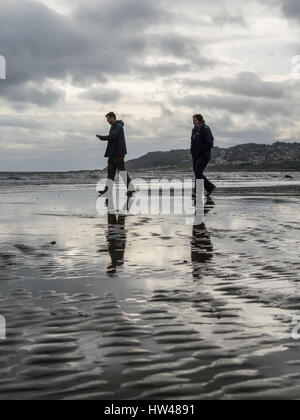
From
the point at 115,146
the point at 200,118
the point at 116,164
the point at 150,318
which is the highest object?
the point at 200,118

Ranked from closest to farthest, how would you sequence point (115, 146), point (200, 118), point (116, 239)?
point (116, 239) → point (200, 118) → point (115, 146)

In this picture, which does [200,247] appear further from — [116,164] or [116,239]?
[116,164]

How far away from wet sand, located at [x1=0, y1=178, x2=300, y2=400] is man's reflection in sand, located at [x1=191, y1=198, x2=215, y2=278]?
0.04 ft

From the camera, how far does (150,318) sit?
359cm

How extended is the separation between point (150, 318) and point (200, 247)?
121 inches

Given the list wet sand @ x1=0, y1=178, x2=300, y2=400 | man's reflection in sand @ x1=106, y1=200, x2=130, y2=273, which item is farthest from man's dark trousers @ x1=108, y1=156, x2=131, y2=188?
wet sand @ x1=0, y1=178, x2=300, y2=400

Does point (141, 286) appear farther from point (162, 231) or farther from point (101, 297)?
point (162, 231)

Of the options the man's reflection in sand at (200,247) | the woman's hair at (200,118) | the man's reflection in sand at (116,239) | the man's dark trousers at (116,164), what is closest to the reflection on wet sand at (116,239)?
the man's reflection in sand at (116,239)

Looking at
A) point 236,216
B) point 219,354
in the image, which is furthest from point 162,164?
point 219,354

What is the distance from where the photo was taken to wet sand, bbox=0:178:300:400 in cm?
259

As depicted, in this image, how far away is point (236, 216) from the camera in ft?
33.9

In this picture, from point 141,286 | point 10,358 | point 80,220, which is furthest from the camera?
point 80,220

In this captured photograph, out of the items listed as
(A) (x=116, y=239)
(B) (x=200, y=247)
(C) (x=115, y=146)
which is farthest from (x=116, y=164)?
(B) (x=200, y=247)
